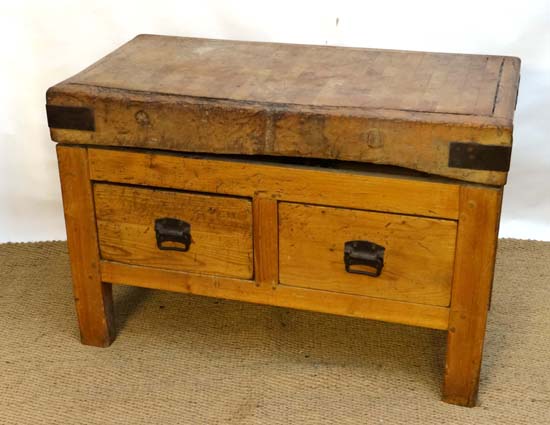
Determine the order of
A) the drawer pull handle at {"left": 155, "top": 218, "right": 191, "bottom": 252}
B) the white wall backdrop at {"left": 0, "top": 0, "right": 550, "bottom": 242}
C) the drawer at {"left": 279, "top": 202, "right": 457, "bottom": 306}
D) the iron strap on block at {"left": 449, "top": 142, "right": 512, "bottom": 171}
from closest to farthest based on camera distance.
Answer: the iron strap on block at {"left": 449, "top": 142, "right": 512, "bottom": 171} < the drawer at {"left": 279, "top": 202, "right": 457, "bottom": 306} < the drawer pull handle at {"left": 155, "top": 218, "right": 191, "bottom": 252} < the white wall backdrop at {"left": 0, "top": 0, "right": 550, "bottom": 242}

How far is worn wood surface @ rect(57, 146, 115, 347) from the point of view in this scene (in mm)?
1771

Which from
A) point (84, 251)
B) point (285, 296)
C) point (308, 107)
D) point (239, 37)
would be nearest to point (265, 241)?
point (285, 296)

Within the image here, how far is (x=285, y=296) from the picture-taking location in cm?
177

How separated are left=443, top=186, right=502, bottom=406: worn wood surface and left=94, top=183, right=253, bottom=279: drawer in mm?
371

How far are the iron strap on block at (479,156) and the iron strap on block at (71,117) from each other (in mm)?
629

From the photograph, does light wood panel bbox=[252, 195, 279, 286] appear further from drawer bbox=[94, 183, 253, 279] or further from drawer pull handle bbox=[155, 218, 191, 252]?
drawer pull handle bbox=[155, 218, 191, 252]

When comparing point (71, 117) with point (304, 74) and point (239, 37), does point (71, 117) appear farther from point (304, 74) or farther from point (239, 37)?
point (239, 37)

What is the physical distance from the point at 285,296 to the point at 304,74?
41 cm

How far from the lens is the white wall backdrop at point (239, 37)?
2.21 metres

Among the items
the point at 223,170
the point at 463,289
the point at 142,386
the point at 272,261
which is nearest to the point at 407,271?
the point at 463,289

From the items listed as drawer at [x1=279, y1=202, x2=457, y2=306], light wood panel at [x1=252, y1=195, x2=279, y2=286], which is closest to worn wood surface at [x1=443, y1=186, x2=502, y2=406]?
drawer at [x1=279, y1=202, x2=457, y2=306]

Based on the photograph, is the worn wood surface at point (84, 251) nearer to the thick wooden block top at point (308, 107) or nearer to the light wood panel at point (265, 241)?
the thick wooden block top at point (308, 107)

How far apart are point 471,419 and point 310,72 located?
0.70m

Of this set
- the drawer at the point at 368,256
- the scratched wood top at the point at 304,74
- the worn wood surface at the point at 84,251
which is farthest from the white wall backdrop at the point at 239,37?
the drawer at the point at 368,256
